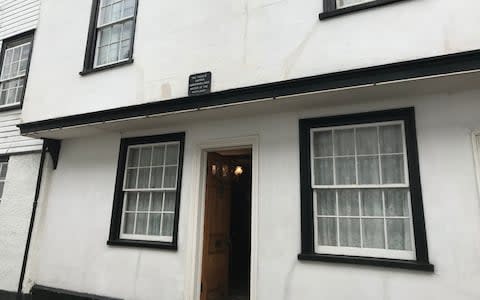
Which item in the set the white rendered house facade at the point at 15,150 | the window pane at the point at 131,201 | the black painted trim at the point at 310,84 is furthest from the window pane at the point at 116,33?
the window pane at the point at 131,201

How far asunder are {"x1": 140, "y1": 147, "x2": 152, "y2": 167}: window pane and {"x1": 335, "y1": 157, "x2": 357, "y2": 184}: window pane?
3.47m

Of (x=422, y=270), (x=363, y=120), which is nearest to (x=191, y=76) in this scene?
(x=363, y=120)

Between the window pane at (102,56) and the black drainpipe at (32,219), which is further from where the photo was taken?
the window pane at (102,56)

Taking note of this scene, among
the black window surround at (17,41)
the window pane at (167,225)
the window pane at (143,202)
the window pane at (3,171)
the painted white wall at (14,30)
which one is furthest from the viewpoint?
the black window surround at (17,41)

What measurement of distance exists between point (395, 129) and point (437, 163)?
0.68 metres

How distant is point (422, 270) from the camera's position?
4.04 metres

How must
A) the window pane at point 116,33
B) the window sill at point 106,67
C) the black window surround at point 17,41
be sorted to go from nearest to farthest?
the window sill at point 106,67, the window pane at point 116,33, the black window surround at point 17,41

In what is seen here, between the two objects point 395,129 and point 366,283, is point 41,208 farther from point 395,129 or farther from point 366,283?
point 395,129

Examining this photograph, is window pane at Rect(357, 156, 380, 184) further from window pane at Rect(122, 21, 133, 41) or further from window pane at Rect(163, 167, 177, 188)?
window pane at Rect(122, 21, 133, 41)

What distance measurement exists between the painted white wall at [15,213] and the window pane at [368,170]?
6689 millimetres

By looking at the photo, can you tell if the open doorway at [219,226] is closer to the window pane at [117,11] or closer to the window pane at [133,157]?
the window pane at [133,157]

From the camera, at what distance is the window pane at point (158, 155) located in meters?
6.38

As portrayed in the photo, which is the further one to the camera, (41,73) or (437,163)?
(41,73)

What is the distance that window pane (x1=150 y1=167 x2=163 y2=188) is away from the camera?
6281mm
